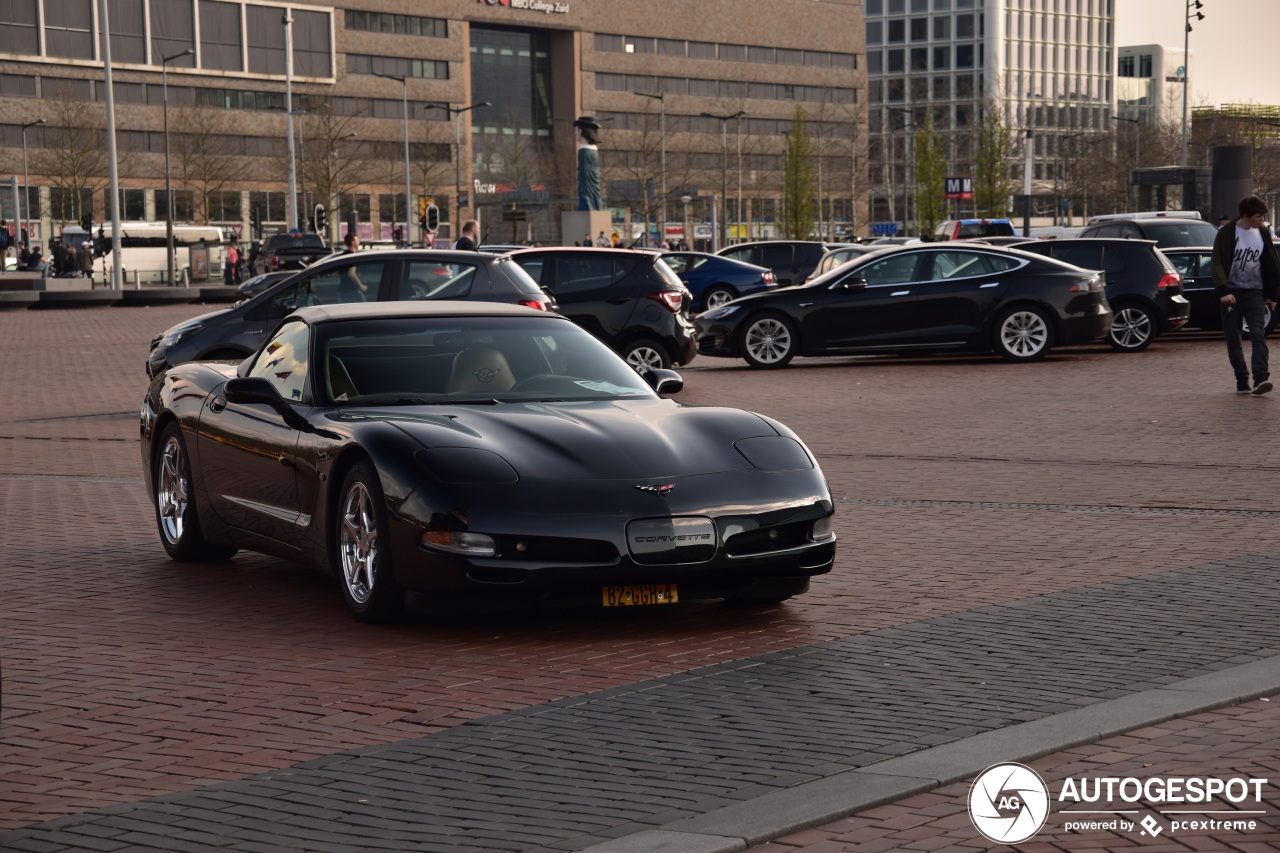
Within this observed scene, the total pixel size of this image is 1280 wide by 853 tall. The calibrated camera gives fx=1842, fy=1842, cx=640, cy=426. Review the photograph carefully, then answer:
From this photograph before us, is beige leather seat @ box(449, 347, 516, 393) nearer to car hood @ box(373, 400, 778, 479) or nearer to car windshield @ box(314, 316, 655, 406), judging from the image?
car windshield @ box(314, 316, 655, 406)

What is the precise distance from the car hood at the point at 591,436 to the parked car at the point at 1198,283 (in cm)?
2097

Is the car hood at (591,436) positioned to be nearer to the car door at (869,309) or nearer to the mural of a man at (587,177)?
the car door at (869,309)

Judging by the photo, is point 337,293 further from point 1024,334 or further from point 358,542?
point 358,542

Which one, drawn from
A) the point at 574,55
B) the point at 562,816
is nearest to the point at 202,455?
the point at 562,816

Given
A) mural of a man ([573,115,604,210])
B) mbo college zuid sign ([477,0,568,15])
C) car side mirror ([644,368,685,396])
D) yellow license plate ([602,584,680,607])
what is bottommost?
yellow license plate ([602,584,680,607])

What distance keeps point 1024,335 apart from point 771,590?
16731 millimetres

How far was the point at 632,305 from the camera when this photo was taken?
21.6 meters

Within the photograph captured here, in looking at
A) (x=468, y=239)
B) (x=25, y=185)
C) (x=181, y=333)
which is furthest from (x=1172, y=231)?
(x=25, y=185)

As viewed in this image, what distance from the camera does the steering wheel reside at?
27.5 ft

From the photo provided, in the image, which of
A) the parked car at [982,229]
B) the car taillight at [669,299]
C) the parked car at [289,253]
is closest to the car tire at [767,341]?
the car taillight at [669,299]

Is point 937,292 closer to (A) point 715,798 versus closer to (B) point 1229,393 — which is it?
(B) point 1229,393

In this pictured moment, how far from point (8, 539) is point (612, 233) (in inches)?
2562

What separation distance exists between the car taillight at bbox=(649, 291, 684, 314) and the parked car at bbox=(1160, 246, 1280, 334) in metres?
9.38

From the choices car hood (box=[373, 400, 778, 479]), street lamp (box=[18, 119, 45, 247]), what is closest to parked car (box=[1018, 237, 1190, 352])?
car hood (box=[373, 400, 778, 479])
